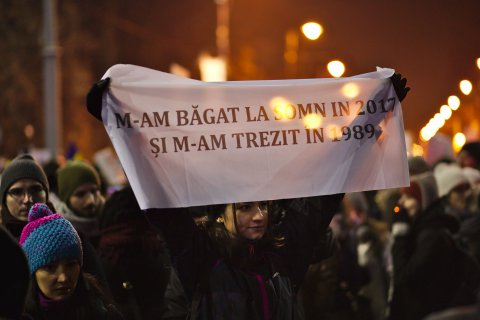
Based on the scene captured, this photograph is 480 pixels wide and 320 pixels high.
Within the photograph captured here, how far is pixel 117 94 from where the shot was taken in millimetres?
5465

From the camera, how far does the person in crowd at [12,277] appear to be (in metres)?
4.07

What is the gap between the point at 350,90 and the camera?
5.85 meters

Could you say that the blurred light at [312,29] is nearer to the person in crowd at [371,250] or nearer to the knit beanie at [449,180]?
the person in crowd at [371,250]

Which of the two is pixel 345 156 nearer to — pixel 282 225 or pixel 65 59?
pixel 282 225

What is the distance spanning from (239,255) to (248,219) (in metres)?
0.22

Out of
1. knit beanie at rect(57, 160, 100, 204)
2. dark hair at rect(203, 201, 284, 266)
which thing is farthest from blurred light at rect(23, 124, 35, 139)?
dark hair at rect(203, 201, 284, 266)

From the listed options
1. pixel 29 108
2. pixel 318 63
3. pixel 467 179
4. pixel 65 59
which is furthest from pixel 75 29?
pixel 467 179

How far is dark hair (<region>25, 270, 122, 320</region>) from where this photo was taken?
17.2 ft

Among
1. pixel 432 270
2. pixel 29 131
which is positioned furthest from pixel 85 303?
pixel 29 131

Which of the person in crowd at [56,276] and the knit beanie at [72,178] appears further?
the knit beanie at [72,178]

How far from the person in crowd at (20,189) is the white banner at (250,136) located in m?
1.78

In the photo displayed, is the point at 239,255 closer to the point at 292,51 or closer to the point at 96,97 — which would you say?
the point at 96,97

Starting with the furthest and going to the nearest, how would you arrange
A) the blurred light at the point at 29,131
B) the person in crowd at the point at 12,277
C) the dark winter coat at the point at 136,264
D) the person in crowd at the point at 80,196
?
1. the blurred light at the point at 29,131
2. the person in crowd at the point at 80,196
3. the dark winter coat at the point at 136,264
4. the person in crowd at the point at 12,277

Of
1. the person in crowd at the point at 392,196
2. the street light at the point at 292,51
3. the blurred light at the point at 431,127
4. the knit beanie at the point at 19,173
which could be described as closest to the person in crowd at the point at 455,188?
the person in crowd at the point at 392,196
